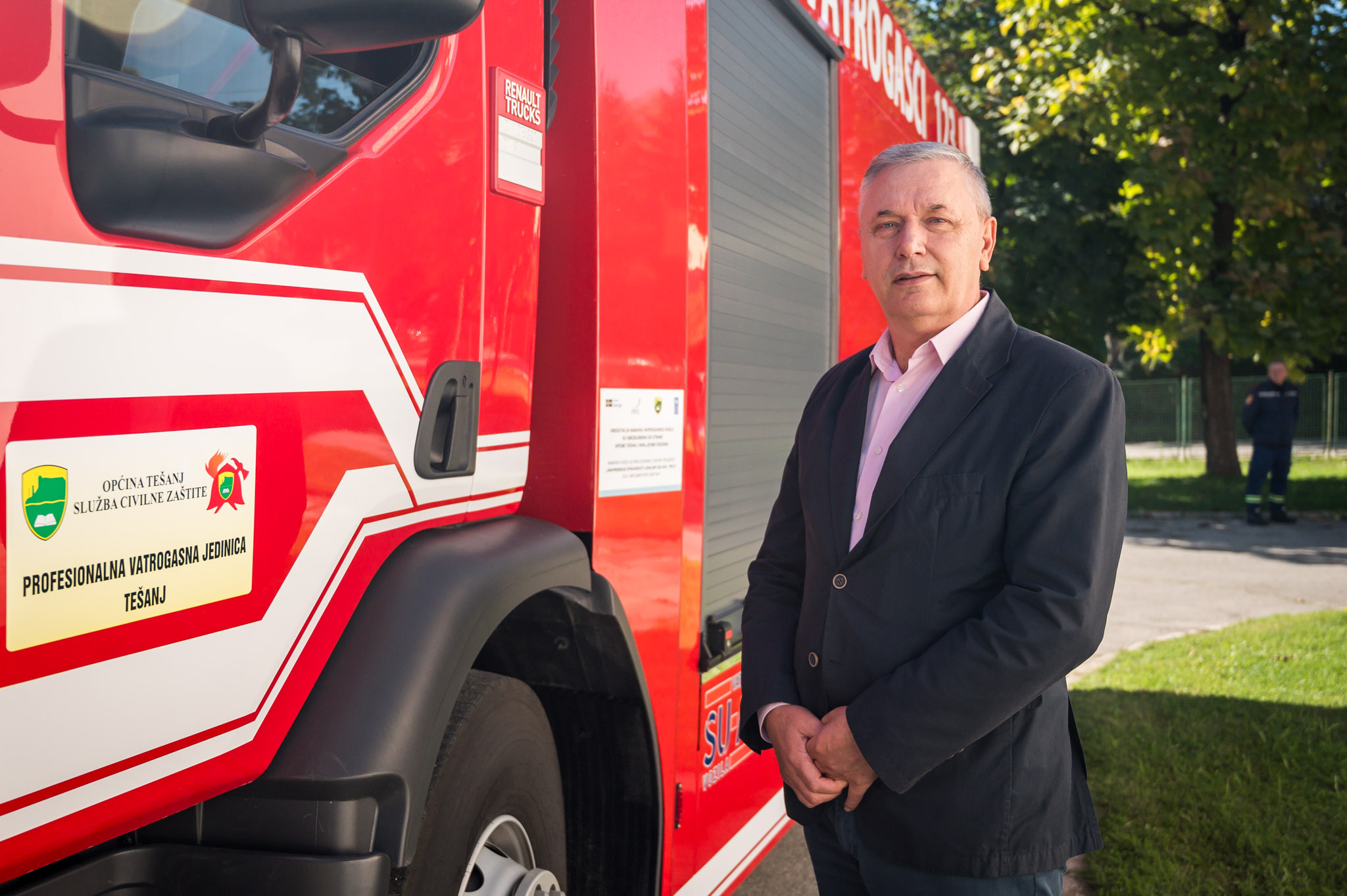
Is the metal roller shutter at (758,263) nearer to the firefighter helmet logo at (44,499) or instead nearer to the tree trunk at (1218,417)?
the firefighter helmet logo at (44,499)

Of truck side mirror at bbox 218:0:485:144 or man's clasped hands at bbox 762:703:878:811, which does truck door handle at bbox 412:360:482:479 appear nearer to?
truck side mirror at bbox 218:0:485:144

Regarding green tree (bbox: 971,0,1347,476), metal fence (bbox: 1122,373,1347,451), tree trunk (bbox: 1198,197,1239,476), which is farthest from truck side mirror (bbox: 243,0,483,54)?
metal fence (bbox: 1122,373,1347,451)

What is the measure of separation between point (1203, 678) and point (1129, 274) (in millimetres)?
10838

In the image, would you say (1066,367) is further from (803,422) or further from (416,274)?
(416,274)

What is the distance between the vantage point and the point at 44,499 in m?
1.07

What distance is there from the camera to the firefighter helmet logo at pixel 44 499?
1.06 m

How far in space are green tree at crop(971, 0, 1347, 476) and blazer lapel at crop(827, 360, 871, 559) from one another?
1127 cm

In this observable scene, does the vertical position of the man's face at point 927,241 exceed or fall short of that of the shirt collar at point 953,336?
it exceeds it

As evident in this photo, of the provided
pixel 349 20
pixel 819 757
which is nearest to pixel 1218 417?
pixel 819 757

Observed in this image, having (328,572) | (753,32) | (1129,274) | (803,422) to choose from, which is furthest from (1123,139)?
(328,572)

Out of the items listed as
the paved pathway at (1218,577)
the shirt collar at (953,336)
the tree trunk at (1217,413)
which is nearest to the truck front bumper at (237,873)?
the shirt collar at (953,336)

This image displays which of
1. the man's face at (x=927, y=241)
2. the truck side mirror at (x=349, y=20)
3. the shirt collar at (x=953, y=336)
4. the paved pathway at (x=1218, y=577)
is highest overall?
the truck side mirror at (x=349, y=20)

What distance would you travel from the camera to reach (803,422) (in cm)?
196

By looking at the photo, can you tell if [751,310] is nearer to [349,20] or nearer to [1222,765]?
[349,20]
